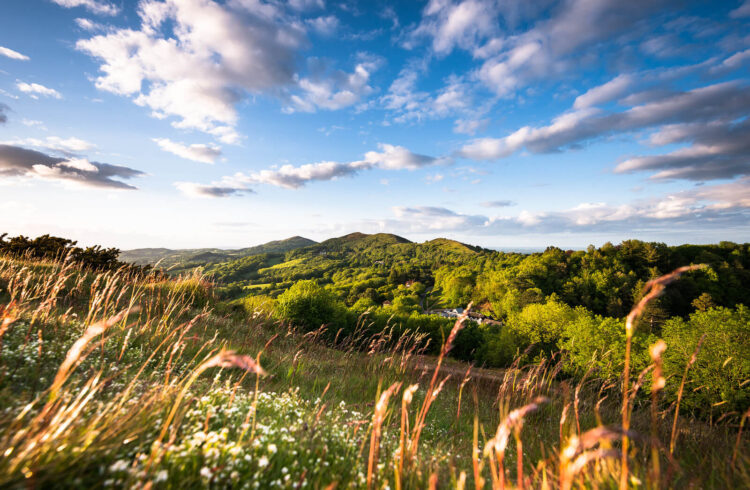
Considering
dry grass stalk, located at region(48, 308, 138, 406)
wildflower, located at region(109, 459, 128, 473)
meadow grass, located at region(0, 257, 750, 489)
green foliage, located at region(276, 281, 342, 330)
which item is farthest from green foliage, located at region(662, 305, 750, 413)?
dry grass stalk, located at region(48, 308, 138, 406)

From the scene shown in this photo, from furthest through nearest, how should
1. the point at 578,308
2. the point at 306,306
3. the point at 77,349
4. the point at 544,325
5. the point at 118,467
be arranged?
1. the point at 578,308
2. the point at 544,325
3. the point at 306,306
4. the point at 118,467
5. the point at 77,349

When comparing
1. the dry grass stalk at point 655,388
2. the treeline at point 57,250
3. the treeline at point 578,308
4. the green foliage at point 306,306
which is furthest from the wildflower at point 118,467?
the green foliage at point 306,306

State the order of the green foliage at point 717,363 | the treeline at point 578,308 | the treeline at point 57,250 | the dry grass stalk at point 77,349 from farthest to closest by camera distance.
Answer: the treeline at point 578,308 → the green foliage at point 717,363 → the treeline at point 57,250 → the dry grass stalk at point 77,349

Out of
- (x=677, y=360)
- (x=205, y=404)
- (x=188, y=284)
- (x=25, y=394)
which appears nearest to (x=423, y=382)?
(x=205, y=404)

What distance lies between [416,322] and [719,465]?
56.6 meters

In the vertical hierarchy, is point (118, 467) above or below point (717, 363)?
above

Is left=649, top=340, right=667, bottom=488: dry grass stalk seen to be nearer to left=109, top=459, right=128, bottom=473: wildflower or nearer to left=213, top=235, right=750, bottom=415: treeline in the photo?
left=213, top=235, right=750, bottom=415: treeline

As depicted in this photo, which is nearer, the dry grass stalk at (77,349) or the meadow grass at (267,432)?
the dry grass stalk at (77,349)

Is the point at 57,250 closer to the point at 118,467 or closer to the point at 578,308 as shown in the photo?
the point at 118,467

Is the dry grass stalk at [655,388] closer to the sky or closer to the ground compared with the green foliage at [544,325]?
closer to the sky

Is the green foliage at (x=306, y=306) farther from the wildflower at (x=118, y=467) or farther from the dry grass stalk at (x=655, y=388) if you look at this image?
the dry grass stalk at (x=655, y=388)

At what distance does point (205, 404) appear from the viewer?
147 inches

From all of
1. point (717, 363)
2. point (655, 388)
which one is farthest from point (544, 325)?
point (655, 388)

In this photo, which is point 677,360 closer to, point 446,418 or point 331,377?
point 446,418
